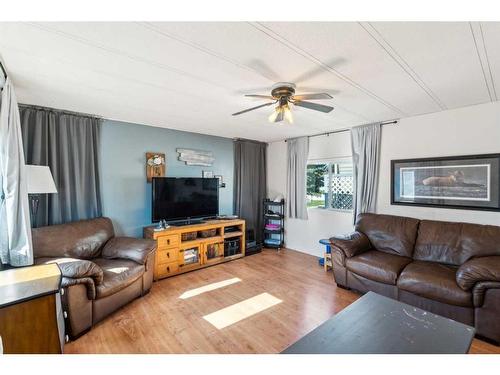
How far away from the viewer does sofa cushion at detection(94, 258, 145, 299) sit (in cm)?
217

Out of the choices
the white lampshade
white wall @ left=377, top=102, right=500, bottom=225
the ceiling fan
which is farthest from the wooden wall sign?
white wall @ left=377, top=102, right=500, bottom=225

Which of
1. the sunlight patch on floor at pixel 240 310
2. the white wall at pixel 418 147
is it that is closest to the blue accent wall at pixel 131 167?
the sunlight patch on floor at pixel 240 310

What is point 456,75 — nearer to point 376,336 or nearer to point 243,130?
point 376,336

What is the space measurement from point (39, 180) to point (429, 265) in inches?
164

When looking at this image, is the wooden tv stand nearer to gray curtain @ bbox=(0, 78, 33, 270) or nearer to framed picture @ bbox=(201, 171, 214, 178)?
framed picture @ bbox=(201, 171, 214, 178)

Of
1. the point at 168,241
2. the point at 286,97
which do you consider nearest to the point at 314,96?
the point at 286,97

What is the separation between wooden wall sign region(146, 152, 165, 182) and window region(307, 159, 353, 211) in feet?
8.84

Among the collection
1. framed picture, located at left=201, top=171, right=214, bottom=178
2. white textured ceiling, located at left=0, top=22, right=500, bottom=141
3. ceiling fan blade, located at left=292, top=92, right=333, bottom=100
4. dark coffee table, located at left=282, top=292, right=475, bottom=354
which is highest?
white textured ceiling, located at left=0, top=22, right=500, bottom=141

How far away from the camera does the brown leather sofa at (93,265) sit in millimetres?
1963

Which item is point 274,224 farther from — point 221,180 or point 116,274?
point 116,274

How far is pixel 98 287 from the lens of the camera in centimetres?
212

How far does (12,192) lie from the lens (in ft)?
6.40
